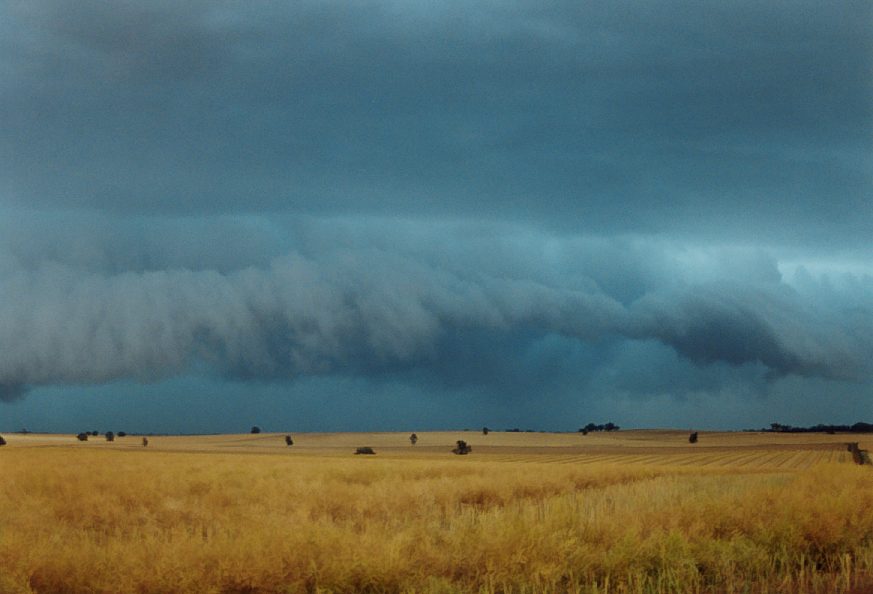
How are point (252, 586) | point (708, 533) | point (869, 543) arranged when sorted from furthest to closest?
point (869, 543)
point (708, 533)
point (252, 586)

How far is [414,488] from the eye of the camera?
30094mm

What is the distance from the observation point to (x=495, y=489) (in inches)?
1265

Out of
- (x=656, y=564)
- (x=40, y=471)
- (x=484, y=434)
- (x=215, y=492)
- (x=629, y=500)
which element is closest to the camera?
(x=656, y=564)

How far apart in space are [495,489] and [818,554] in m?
14.9

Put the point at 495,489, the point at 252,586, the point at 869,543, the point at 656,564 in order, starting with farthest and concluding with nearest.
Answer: the point at 495,489 → the point at 869,543 → the point at 656,564 → the point at 252,586

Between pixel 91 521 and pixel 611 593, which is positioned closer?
pixel 611 593

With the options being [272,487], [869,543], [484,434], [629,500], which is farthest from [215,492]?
[484,434]

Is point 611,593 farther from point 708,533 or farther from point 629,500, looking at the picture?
point 629,500

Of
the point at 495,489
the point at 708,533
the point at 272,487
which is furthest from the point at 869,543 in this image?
the point at 272,487

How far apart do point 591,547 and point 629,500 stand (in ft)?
36.6

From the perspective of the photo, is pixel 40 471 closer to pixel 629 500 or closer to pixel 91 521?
pixel 91 521

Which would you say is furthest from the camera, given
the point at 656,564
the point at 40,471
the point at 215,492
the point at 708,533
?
the point at 40,471

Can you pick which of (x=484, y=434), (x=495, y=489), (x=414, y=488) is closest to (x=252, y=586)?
(x=414, y=488)

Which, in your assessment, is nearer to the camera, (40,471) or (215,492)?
(215,492)
